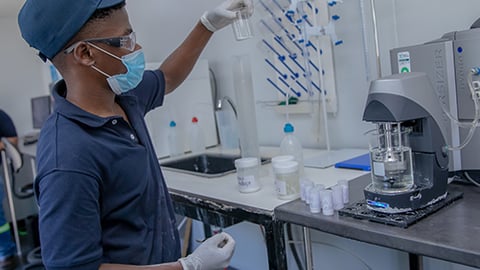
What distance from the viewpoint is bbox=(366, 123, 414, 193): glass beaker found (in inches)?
46.4

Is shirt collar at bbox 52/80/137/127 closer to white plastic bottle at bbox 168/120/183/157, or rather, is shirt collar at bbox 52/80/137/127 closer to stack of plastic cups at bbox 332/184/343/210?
stack of plastic cups at bbox 332/184/343/210

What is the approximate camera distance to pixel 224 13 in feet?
5.22

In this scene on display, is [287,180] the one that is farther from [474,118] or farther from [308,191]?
[474,118]

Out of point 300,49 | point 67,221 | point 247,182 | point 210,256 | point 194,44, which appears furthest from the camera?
point 300,49

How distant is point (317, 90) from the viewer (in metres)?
2.06

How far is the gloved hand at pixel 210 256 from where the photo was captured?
1.13 metres

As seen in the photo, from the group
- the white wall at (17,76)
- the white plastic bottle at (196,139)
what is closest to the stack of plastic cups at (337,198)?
the white plastic bottle at (196,139)

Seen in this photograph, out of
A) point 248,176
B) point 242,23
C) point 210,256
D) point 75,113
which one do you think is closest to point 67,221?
point 75,113

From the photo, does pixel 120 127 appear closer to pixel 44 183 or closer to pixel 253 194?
pixel 44 183

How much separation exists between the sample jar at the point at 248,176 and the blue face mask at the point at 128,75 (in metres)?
0.55

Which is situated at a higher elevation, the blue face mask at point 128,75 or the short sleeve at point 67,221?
the blue face mask at point 128,75

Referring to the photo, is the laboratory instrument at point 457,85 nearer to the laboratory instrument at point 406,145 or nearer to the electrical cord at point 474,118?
the electrical cord at point 474,118

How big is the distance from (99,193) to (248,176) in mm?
656

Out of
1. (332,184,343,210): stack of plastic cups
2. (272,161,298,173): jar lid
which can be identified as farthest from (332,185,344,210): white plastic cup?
(272,161,298,173): jar lid
